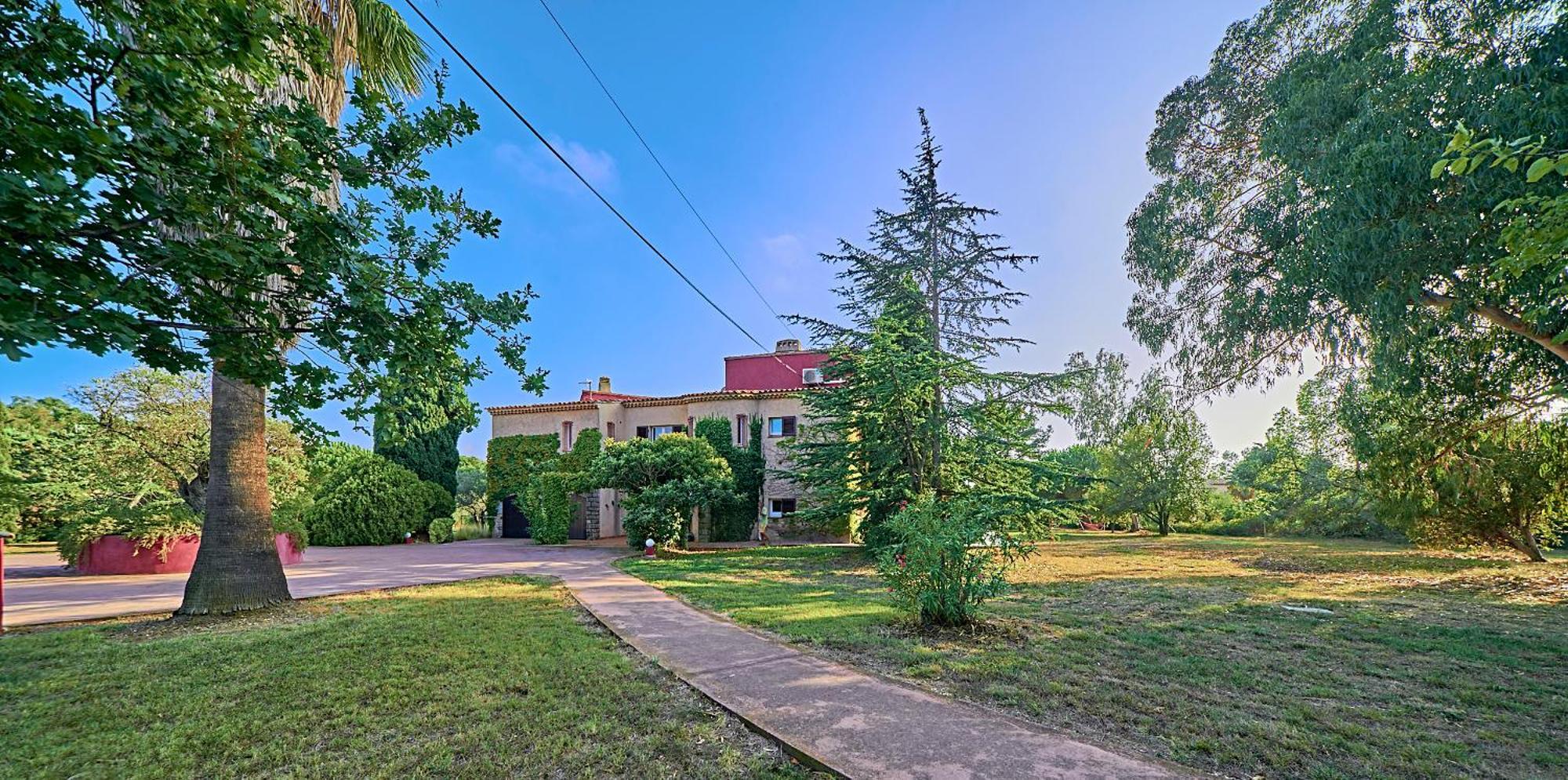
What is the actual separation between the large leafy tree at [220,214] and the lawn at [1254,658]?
451 centimetres

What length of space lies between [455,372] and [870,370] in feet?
32.7

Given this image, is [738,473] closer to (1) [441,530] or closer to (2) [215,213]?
(1) [441,530]

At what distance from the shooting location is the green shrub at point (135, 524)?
1061 centimetres

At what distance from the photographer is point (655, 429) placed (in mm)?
23250

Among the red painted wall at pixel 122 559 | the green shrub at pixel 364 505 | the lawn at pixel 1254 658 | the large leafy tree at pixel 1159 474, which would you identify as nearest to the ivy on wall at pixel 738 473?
the lawn at pixel 1254 658

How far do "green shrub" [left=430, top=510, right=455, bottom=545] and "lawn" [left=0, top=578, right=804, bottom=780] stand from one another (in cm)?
1695

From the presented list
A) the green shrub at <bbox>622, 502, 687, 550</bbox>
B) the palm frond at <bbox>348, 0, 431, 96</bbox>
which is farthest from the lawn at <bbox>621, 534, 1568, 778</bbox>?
the palm frond at <bbox>348, 0, 431, 96</bbox>

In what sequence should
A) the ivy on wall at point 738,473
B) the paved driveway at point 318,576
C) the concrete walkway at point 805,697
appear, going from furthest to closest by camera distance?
1. the ivy on wall at point 738,473
2. the paved driveway at point 318,576
3. the concrete walkway at point 805,697

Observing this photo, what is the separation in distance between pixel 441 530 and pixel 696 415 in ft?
36.3

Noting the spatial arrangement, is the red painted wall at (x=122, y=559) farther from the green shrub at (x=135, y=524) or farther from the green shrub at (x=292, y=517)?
the green shrub at (x=292, y=517)

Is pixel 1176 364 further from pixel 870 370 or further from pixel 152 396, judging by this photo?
pixel 152 396

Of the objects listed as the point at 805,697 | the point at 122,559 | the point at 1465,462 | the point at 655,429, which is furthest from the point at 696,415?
the point at 1465,462

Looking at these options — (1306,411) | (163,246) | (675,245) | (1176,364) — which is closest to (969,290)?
(1176,364)

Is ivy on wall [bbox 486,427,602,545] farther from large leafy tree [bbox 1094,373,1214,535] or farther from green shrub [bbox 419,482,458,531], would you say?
large leafy tree [bbox 1094,373,1214,535]
